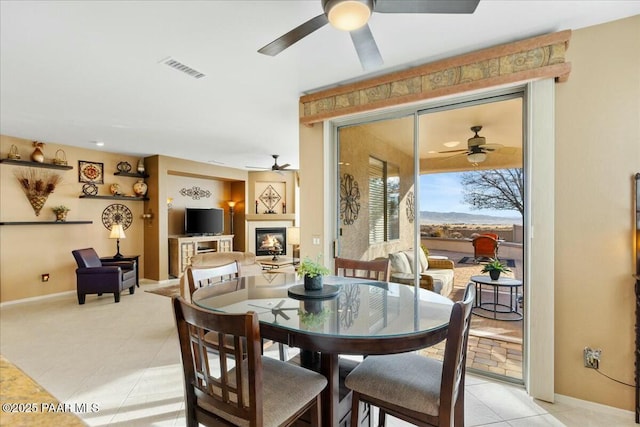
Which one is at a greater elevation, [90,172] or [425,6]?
[425,6]

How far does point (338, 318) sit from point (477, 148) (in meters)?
2.05

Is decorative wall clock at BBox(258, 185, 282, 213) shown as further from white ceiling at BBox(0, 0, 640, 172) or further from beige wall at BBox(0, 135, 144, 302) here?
white ceiling at BBox(0, 0, 640, 172)

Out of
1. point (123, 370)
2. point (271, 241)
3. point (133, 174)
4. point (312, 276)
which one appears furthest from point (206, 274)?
point (271, 241)

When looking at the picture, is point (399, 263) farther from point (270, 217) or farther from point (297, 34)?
point (270, 217)

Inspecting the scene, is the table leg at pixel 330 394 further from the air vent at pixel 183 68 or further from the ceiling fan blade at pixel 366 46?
the air vent at pixel 183 68

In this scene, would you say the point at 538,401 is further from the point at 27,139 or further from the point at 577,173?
the point at 27,139

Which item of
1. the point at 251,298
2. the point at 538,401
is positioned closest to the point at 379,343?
the point at 251,298

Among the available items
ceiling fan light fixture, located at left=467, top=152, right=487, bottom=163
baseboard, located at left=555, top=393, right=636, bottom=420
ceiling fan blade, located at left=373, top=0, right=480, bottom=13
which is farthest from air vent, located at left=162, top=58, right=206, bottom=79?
baseboard, located at left=555, top=393, right=636, bottom=420

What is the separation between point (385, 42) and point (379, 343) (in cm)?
214

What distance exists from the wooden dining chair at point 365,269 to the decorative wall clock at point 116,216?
550 cm

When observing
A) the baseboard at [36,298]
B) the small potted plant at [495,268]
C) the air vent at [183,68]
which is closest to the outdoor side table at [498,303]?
the small potted plant at [495,268]

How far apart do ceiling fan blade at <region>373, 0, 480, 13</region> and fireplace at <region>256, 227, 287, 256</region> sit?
7.47 m

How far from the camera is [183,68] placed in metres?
2.75

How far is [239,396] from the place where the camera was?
1.22 metres
